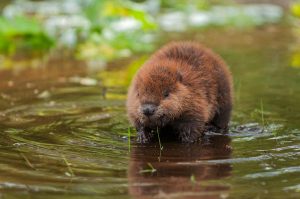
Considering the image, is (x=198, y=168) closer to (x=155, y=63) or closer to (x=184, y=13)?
(x=155, y=63)

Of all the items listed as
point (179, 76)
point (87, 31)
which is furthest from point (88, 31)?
point (179, 76)

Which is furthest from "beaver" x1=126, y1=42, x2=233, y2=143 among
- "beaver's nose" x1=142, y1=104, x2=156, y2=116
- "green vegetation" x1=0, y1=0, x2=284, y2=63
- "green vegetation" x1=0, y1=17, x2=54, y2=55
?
"green vegetation" x1=0, y1=17, x2=54, y2=55

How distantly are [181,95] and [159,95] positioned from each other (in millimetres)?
284

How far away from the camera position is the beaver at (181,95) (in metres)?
6.45

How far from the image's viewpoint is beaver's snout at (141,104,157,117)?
6.31m

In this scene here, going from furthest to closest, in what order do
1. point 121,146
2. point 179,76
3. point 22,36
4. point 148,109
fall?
1. point 22,36
2. point 179,76
3. point 121,146
4. point 148,109

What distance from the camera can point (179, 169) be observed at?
220 inches

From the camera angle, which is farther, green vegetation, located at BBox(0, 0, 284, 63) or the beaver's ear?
green vegetation, located at BBox(0, 0, 284, 63)

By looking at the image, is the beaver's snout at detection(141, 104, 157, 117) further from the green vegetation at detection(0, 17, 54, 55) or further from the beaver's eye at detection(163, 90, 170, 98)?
the green vegetation at detection(0, 17, 54, 55)

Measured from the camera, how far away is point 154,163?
19.1 feet

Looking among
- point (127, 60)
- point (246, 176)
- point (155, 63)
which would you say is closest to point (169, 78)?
point (155, 63)

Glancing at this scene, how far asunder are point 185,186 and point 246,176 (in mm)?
557

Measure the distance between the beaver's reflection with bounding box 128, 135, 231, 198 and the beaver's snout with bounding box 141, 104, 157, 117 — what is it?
37cm

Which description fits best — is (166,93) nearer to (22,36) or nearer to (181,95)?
(181,95)
